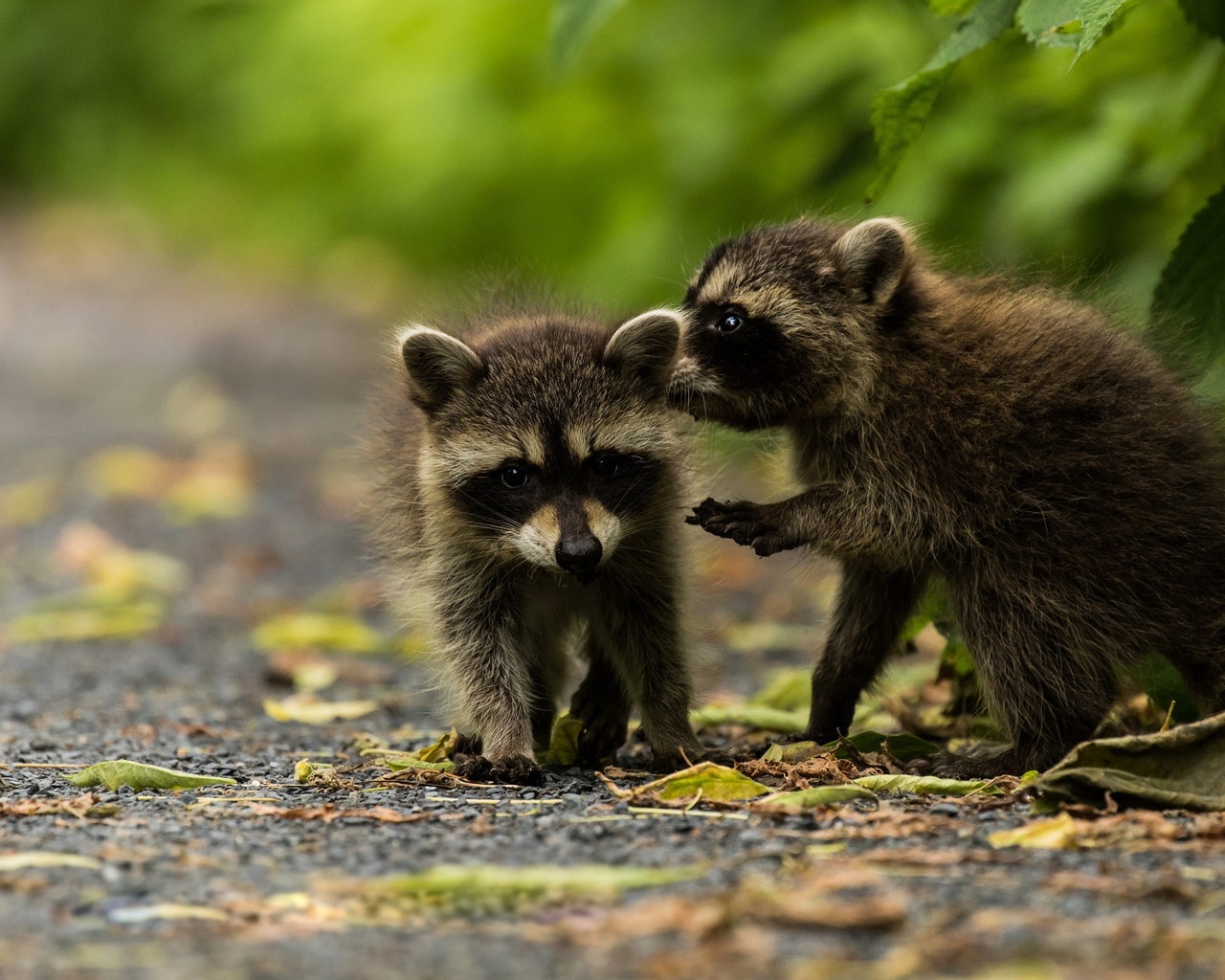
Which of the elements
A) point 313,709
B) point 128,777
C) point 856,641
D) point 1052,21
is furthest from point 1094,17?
point 313,709

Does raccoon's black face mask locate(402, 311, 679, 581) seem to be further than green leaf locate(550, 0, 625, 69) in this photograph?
No

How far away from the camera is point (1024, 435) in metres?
5.07

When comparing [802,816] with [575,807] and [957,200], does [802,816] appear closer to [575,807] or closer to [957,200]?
[575,807]

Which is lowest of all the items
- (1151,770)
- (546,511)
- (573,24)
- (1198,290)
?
(1151,770)

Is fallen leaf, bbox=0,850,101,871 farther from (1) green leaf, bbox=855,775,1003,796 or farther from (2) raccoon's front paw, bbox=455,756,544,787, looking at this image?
(1) green leaf, bbox=855,775,1003,796

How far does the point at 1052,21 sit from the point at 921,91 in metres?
0.55

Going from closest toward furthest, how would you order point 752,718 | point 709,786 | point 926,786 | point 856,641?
point 709,786
point 926,786
point 856,641
point 752,718

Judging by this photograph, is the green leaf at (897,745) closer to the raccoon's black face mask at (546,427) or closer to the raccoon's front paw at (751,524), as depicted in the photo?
the raccoon's front paw at (751,524)

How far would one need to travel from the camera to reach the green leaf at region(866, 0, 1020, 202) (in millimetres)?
4969

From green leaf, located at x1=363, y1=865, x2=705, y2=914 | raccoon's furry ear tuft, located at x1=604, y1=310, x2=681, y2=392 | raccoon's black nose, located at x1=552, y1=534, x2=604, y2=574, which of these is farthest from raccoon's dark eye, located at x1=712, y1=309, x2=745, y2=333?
green leaf, located at x1=363, y1=865, x2=705, y2=914

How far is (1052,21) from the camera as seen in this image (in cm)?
465

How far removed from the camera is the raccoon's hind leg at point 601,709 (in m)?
5.71

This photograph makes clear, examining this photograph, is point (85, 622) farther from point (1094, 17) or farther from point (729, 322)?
point (1094, 17)

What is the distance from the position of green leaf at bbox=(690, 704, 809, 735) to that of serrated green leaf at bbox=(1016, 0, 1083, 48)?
2.53m
